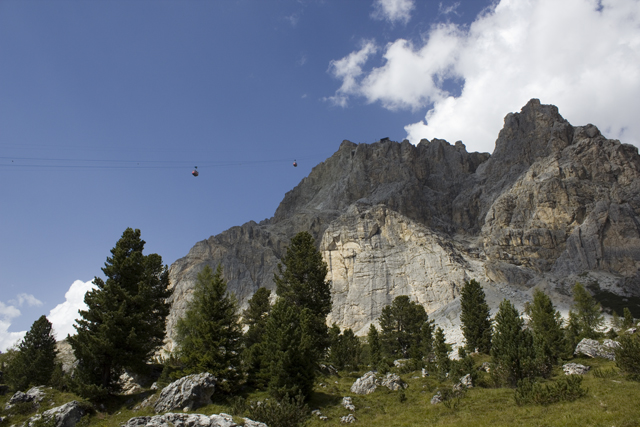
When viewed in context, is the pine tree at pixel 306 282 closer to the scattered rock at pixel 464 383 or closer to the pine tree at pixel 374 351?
the pine tree at pixel 374 351

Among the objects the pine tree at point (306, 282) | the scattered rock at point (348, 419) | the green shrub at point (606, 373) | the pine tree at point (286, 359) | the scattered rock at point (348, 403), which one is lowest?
the scattered rock at point (348, 419)

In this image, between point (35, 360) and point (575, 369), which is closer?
point (575, 369)

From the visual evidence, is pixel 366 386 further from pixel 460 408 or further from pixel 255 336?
pixel 255 336

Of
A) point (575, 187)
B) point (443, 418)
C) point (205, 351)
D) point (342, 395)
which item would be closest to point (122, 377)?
point (205, 351)

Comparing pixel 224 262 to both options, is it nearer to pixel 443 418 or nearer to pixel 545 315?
pixel 545 315

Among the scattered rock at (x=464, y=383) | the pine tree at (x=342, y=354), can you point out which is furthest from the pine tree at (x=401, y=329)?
the scattered rock at (x=464, y=383)

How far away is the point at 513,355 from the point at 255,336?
23.0m

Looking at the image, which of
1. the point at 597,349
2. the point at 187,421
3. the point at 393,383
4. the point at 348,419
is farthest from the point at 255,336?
the point at 597,349

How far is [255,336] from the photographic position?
128 feet

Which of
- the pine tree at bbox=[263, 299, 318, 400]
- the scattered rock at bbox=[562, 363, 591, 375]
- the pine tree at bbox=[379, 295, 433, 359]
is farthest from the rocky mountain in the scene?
the pine tree at bbox=[263, 299, 318, 400]

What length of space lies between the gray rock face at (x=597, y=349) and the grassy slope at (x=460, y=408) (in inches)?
217

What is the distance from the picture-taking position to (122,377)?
1163 inches

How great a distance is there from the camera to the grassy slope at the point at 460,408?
699 inches

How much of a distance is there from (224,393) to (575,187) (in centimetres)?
16003
